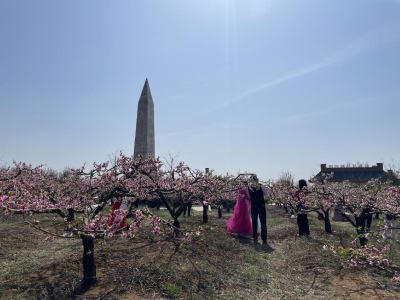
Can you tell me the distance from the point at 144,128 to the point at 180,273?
70.6 feet

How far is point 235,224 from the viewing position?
367 inches

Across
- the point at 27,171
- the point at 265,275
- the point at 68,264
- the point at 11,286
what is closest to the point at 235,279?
the point at 265,275

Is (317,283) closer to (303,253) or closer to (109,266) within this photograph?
(303,253)

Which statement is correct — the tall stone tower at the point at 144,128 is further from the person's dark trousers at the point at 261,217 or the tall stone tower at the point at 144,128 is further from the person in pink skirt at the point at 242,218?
the person's dark trousers at the point at 261,217

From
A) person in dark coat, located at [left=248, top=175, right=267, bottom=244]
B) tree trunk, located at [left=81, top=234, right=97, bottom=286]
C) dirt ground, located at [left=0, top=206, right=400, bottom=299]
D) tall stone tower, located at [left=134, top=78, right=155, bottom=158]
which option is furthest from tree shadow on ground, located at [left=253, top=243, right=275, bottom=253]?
tall stone tower, located at [left=134, top=78, right=155, bottom=158]

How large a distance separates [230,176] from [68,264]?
6.72 meters

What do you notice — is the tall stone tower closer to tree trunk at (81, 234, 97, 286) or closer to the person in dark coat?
the person in dark coat

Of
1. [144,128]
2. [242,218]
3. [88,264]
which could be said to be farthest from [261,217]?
[144,128]

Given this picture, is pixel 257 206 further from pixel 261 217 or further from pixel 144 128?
pixel 144 128

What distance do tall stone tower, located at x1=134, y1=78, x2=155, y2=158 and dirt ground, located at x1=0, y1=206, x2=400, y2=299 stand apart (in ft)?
57.7

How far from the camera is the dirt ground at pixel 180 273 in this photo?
4.32 m

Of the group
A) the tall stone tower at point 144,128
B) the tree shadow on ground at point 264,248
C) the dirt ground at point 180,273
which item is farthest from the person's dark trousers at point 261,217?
the tall stone tower at point 144,128

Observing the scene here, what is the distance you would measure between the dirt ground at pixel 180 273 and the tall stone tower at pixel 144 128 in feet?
57.7

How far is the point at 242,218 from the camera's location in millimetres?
9273
